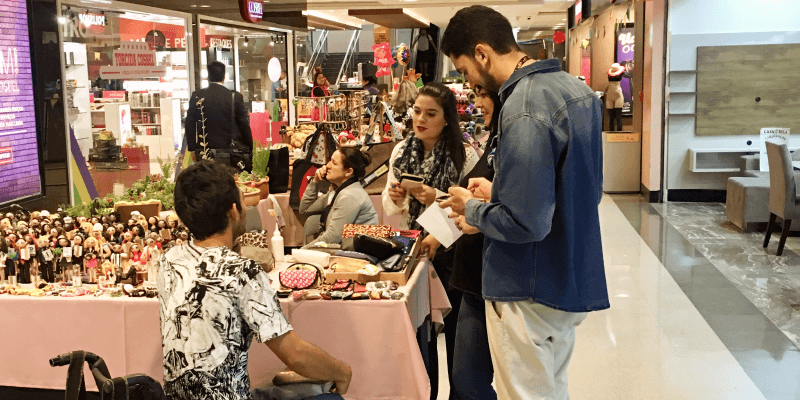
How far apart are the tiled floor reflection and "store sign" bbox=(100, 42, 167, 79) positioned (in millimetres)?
5587

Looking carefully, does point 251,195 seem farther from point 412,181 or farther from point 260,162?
point 412,181

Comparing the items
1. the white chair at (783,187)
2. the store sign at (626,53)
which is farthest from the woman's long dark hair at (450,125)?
the store sign at (626,53)

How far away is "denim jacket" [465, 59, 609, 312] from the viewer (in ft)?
6.53

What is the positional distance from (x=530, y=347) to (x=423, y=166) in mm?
1642

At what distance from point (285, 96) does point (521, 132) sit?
12.3 metres

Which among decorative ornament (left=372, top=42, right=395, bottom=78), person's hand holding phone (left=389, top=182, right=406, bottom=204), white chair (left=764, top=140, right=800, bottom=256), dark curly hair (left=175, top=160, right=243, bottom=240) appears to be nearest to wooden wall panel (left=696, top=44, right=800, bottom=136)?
white chair (left=764, top=140, right=800, bottom=256)

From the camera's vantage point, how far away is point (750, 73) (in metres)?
9.99

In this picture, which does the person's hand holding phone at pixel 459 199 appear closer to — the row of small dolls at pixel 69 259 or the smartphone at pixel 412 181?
the smartphone at pixel 412 181

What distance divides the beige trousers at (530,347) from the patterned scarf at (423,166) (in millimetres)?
1428

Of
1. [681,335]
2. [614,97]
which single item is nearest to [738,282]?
[681,335]

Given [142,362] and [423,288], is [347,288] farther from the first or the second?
[142,362]

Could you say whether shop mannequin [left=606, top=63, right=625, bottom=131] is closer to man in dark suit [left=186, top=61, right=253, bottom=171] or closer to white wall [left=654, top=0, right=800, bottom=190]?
white wall [left=654, top=0, right=800, bottom=190]

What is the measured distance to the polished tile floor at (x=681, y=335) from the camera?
4020mm

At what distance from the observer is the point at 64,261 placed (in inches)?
125
